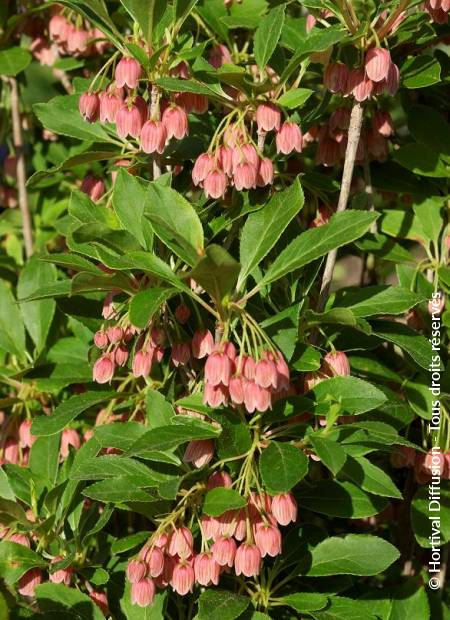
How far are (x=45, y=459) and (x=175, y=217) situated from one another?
0.89m

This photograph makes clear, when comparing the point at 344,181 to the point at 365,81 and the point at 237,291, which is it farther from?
the point at 237,291

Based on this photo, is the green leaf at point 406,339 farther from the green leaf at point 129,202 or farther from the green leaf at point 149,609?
the green leaf at point 149,609

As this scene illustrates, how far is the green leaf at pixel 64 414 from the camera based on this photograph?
1982 mm

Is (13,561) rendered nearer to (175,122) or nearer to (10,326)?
(10,326)

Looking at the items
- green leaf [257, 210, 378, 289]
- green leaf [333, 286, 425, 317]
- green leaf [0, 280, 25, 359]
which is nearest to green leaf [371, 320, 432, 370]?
green leaf [333, 286, 425, 317]

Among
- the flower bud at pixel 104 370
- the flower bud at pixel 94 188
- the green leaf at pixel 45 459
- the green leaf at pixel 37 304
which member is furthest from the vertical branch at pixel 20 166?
the flower bud at pixel 104 370

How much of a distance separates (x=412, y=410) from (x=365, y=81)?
0.84m

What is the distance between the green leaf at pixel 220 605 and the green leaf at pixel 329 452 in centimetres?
39

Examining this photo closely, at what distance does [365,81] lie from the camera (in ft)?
6.08

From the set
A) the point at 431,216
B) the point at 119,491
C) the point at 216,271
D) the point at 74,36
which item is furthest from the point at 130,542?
the point at 74,36

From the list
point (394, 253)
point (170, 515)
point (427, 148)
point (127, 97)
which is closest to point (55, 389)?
point (170, 515)

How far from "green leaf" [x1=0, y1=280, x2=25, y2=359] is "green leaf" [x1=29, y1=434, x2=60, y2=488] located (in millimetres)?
383

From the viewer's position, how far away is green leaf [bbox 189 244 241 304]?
144 cm

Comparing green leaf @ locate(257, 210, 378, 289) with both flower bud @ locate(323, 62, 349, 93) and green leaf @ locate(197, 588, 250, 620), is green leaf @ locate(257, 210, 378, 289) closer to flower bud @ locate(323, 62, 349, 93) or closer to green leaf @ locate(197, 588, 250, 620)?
flower bud @ locate(323, 62, 349, 93)
